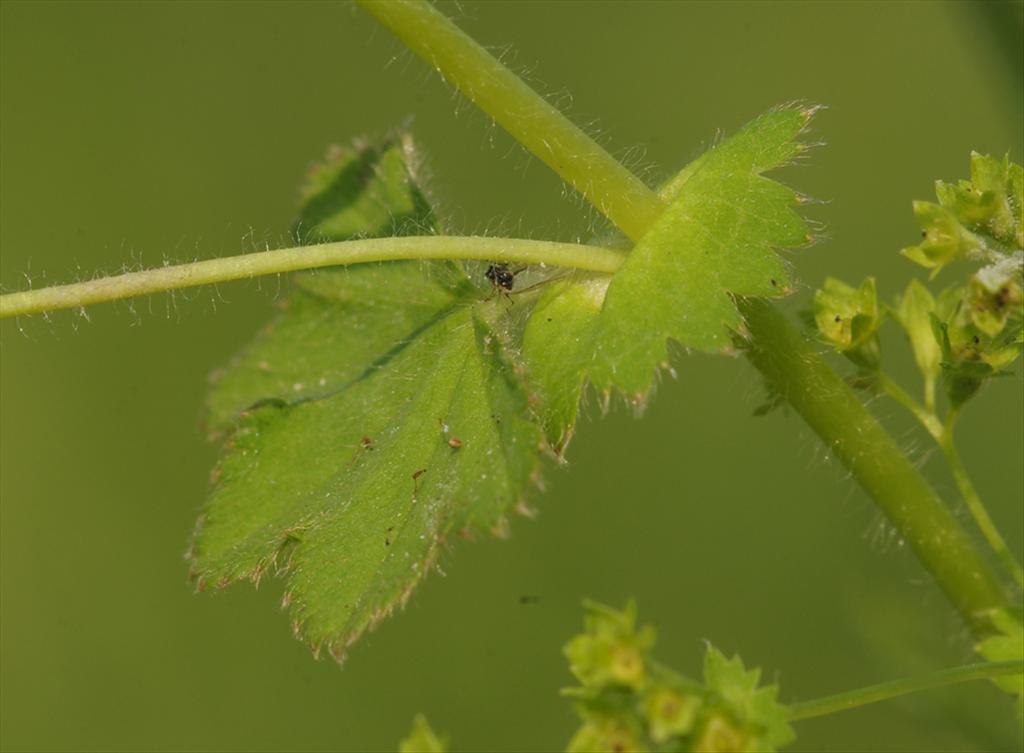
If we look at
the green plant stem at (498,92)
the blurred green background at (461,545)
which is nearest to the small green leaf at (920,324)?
the green plant stem at (498,92)

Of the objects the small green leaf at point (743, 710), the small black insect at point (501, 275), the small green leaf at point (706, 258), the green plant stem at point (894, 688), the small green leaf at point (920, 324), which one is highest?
the small black insect at point (501, 275)

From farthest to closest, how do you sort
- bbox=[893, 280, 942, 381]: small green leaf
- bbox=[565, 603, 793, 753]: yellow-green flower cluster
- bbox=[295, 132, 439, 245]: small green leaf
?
bbox=[295, 132, 439, 245]: small green leaf → bbox=[893, 280, 942, 381]: small green leaf → bbox=[565, 603, 793, 753]: yellow-green flower cluster

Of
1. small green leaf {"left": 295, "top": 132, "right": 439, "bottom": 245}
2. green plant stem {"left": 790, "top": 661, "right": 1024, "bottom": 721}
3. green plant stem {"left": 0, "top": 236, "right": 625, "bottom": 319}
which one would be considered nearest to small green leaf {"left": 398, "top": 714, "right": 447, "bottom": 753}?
green plant stem {"left": 790, "top": 661, "right": 1024, "bottom": 721}

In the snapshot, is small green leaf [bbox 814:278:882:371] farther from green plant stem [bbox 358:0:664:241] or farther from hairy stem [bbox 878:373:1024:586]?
green plant stem [bbox 358:0:664:241]

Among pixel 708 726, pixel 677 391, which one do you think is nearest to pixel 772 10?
pixel 677 391

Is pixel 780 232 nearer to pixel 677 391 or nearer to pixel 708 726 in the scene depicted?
pixel 708 726

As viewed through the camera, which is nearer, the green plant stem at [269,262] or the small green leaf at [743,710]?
the small green leaf at [743,710]

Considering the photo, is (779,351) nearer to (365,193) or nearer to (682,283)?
(682,283)

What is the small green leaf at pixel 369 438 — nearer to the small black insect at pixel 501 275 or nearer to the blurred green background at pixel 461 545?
the small black insect at pixel 501 275
